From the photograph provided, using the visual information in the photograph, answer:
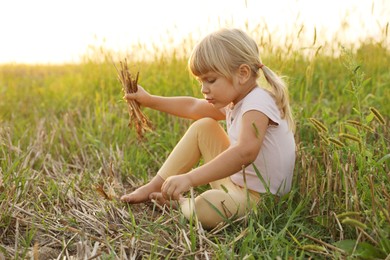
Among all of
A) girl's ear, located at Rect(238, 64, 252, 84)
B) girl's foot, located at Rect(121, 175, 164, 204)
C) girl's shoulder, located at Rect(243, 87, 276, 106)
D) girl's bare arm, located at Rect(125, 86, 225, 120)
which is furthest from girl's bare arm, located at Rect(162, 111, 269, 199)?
girl's bare arm, located at Rect(125, 86, 225, 120)

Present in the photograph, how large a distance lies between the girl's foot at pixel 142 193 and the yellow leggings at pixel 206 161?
0.06 meters

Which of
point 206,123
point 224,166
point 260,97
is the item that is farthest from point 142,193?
point 260,97

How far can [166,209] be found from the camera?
2691 mm

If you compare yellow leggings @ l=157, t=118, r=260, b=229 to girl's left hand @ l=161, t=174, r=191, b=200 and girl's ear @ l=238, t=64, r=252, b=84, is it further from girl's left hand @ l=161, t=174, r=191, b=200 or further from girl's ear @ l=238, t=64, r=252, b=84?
girl's ear @ l=238, t=64, r=252, b=84

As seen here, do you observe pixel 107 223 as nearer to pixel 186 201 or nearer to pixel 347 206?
pixel 186 201

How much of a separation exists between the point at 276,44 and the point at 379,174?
1835 millimetres

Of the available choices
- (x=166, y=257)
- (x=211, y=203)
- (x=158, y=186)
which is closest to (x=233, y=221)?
(x=211, y=203)

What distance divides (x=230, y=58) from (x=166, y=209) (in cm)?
76

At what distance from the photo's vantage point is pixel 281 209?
2.44 metres

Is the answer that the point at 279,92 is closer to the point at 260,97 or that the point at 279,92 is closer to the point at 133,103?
the point at 260,97

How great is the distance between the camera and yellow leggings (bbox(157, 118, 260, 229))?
236 cm

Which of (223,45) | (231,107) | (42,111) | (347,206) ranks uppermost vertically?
(223,45)

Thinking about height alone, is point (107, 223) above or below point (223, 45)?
below

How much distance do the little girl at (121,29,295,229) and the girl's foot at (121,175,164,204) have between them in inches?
4.9
